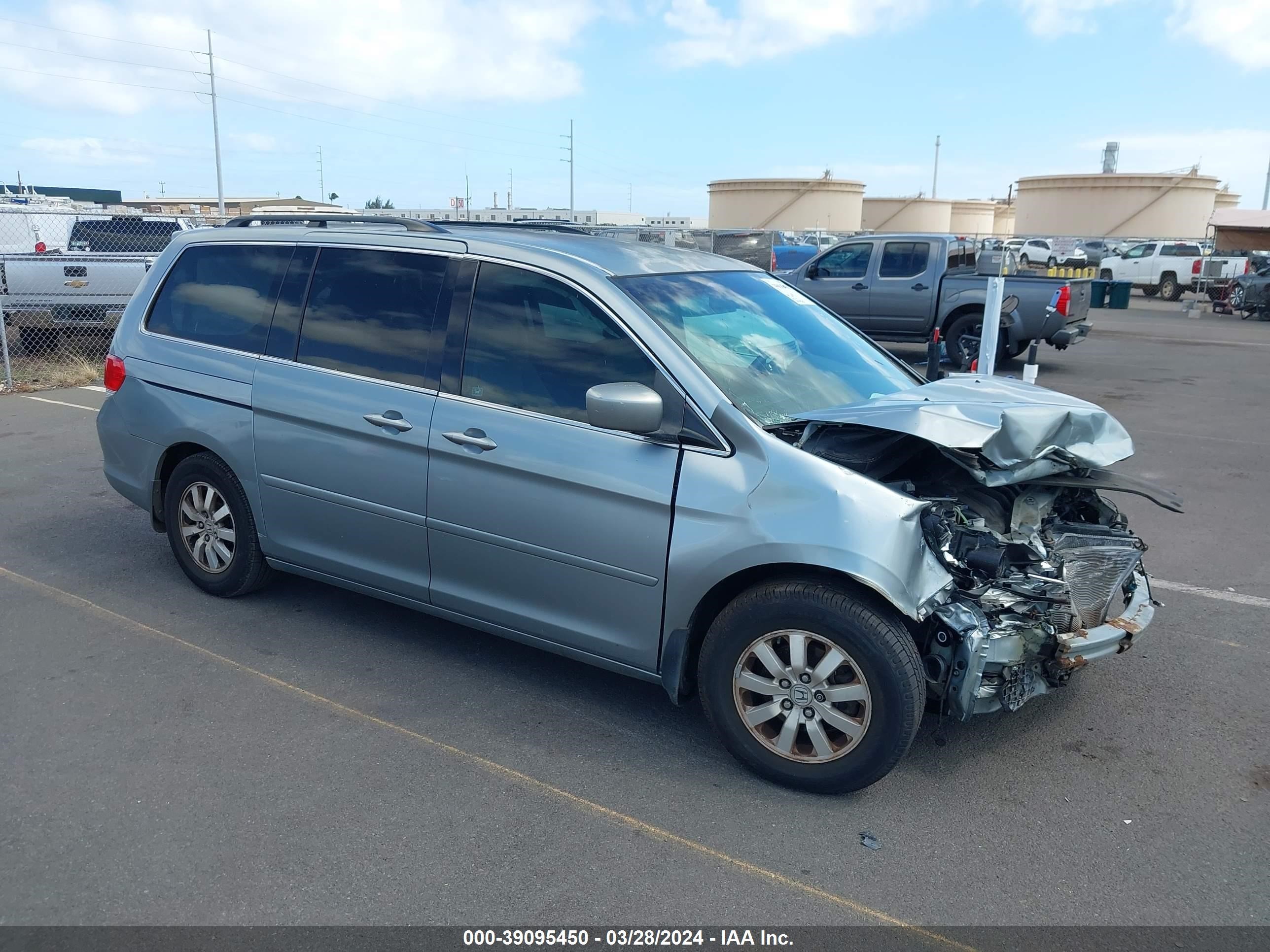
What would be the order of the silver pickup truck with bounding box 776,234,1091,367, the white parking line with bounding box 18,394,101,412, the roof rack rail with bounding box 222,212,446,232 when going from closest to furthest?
the roof rack rail with bounding box 222,212,446,232 → the white parking line with bounding box 18,394,101,412 → the silver pickup truck with bounding box 776,234,1091,367

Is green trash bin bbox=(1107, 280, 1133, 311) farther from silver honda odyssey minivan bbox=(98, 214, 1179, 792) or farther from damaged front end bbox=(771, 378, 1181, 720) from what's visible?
damaged front end bbox=(771, 378, 1181, 720)

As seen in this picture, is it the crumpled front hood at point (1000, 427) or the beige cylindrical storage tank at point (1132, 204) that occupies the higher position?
the beige cylindrical storage tank at point (1132, 204)

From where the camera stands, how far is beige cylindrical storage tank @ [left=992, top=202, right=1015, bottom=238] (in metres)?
70.1

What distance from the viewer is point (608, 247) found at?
14.6 ft

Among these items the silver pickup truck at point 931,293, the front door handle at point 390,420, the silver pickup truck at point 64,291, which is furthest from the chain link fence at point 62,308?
the silver pickup truck at point 931,293

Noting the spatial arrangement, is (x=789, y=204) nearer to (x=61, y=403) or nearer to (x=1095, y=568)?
(x=61, y=403)

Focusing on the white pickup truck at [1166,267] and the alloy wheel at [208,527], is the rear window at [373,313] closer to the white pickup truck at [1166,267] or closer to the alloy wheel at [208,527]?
the alloy wheel at [208,527]

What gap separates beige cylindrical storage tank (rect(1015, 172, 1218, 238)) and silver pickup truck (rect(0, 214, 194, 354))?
4508 cm

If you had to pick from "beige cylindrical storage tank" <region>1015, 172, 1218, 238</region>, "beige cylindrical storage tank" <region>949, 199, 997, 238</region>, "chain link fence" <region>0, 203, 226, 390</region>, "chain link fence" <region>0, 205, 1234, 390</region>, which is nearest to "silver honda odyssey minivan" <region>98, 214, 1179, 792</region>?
"chain link fence" <region>0, 205, 1234, 390</region>

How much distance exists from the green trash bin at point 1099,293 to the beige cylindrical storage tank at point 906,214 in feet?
95.5

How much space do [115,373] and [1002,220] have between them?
247 feet

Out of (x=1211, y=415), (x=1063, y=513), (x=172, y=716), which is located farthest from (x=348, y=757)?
(x=1211, y=415)

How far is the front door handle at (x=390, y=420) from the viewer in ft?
13.8

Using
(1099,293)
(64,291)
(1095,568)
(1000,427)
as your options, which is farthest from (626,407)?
(1099,293)
